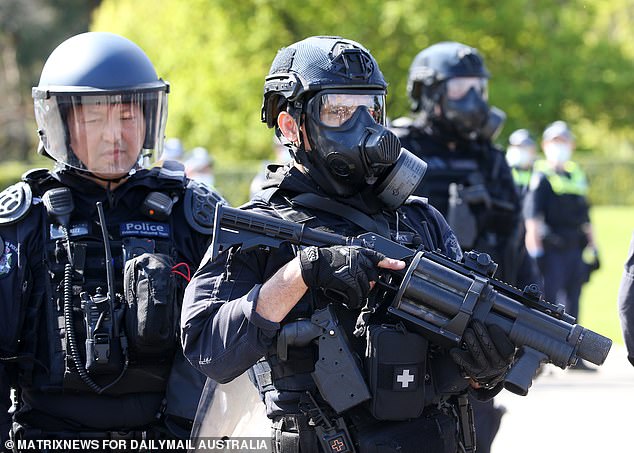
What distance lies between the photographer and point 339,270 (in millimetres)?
2910

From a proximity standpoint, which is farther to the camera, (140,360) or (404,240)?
(140,360)

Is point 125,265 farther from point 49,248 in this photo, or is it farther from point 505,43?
point 505,43

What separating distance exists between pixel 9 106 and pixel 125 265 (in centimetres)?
4316

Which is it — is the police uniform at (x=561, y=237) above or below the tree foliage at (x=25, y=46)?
above

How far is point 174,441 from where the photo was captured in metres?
3.85

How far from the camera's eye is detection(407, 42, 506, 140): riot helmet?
6.82 m

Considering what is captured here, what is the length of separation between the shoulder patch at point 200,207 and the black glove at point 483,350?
131 centimetres

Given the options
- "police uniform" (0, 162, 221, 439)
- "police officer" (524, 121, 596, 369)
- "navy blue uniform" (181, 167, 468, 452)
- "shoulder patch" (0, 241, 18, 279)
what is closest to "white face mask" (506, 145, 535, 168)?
"police officer" (524, 121, 596, 369)

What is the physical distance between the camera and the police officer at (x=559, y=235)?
10.7 metres

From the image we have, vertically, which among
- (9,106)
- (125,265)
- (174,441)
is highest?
(125,265)

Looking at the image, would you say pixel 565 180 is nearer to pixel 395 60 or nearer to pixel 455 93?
pixel 455 93

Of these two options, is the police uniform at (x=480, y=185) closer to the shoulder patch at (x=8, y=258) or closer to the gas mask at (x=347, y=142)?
the shoulder patch at (x=8, y=258)

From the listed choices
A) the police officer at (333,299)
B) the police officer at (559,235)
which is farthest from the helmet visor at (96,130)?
the police officer at (559,235)

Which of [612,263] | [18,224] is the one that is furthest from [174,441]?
[612,263]
